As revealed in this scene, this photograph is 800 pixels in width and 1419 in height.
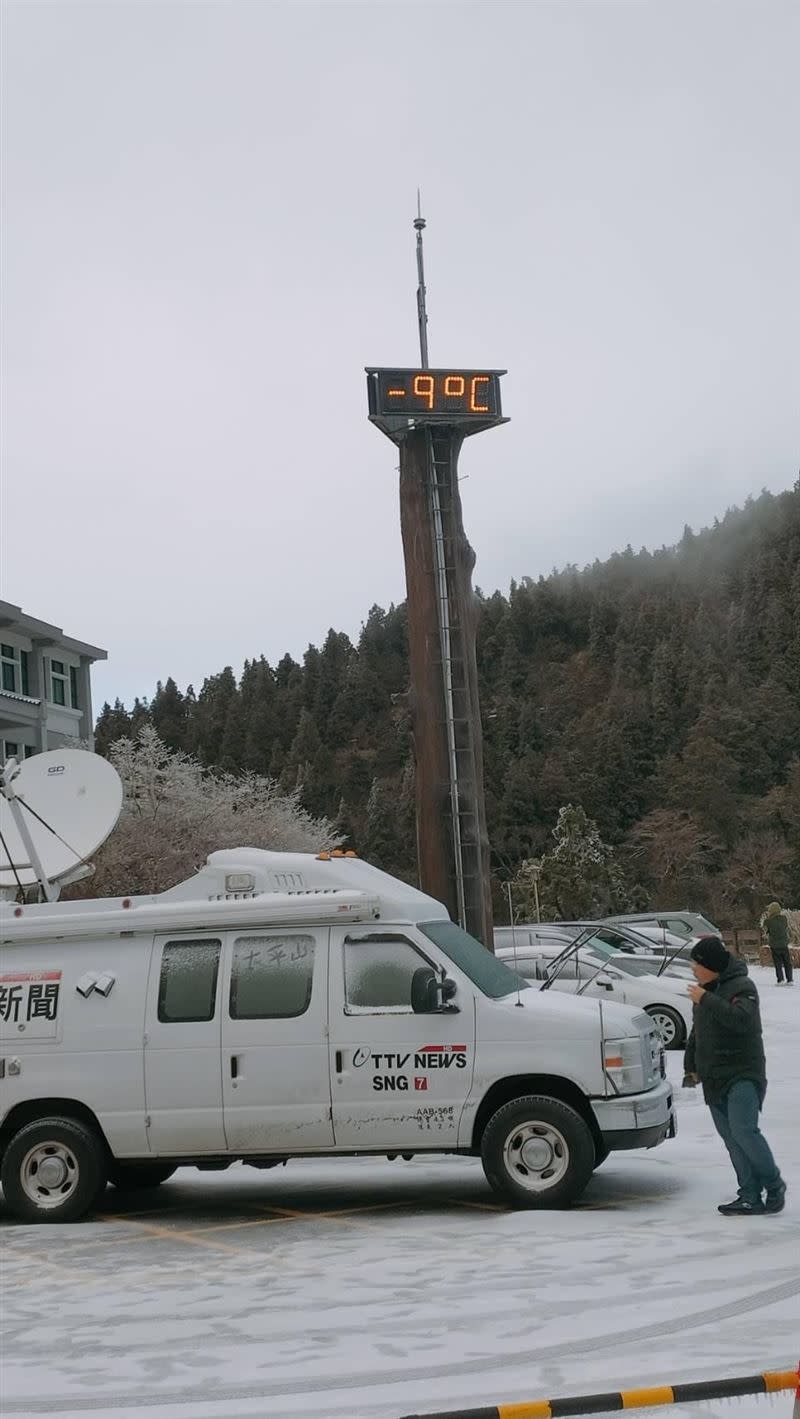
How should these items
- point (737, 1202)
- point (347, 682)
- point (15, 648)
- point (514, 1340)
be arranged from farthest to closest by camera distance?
point (347, 682) → point (15, 648) → point (737, 1202) → point (514, 1340)

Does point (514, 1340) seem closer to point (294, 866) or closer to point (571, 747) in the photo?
point (294, 866)

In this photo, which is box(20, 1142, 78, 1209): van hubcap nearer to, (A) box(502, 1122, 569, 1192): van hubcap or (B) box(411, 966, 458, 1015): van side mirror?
(B) box(411, 966, 458, 1015): van side mirror

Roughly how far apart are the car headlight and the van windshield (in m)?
0.82

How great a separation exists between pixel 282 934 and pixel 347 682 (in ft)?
425

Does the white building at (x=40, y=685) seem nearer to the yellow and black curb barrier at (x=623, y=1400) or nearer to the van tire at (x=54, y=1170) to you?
the van tire at (x=54, y=1170)

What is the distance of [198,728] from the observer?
144 meters

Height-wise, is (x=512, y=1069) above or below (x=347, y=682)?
below

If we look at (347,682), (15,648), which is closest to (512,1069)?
(15,648)

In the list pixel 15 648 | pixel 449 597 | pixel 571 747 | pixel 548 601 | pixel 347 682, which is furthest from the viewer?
pixel 548 601

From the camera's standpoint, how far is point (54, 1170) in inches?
428

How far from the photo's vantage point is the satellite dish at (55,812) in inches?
547

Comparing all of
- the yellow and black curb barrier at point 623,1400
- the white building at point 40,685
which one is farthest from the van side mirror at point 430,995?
the white building at point 40,685

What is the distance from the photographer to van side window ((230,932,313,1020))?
421 inches

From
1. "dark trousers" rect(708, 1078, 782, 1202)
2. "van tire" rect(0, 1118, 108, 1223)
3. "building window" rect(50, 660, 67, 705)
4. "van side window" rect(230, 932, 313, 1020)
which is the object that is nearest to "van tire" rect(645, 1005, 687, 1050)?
"van side window" rect(230, 932, 313, 1020)
